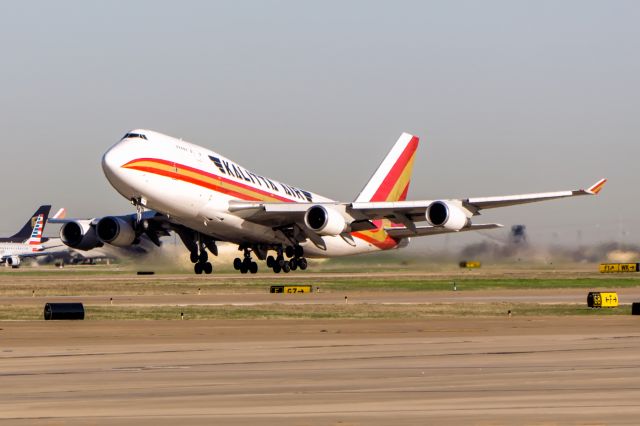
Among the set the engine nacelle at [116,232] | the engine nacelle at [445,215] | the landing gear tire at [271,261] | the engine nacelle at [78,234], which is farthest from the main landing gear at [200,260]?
the engine nacelle at [445,215]

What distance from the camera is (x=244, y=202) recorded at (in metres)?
64.2

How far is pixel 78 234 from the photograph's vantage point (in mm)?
71562

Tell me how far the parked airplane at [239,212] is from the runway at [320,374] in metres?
27.2

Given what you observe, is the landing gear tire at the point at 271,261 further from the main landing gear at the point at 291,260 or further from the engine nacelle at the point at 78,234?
the engine nacelle at the point at 78,234

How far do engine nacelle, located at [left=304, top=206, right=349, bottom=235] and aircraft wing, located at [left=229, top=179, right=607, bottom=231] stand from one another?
497 mm

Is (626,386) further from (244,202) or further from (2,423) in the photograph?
(244,202)

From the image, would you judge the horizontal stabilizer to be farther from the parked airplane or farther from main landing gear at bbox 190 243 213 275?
main landing gear at bbox 190 243 213 275

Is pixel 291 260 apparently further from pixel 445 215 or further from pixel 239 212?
pixel 445 215

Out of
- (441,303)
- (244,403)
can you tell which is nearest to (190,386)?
(244,403)

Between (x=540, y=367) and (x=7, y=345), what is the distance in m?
12.4

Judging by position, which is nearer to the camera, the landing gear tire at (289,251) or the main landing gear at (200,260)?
the landing gear tire at (289,251)

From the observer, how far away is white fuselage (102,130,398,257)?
57781 mm

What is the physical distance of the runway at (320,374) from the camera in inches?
579

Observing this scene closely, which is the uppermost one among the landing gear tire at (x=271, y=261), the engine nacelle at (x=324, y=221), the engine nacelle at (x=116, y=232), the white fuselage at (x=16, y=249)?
the engine nacelle at (x=324, y=221)
